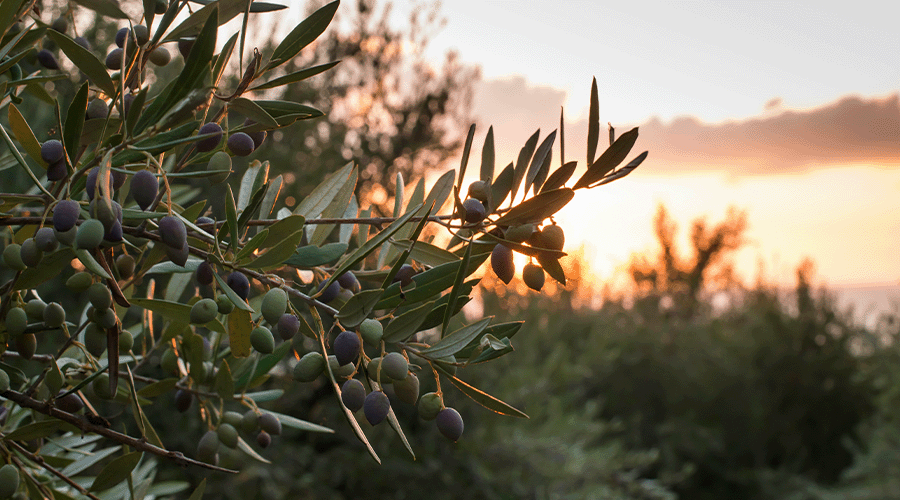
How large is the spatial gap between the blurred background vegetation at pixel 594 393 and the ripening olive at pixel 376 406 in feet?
7.41

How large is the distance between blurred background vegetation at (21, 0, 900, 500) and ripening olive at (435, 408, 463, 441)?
2228 millimetres

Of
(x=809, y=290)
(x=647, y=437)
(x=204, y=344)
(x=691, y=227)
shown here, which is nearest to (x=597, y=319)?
(x=647, y=437)

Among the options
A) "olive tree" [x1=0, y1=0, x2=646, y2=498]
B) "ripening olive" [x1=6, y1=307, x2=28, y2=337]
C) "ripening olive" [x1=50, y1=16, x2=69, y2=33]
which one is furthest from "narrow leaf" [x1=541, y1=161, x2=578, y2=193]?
"ripening olive" [x1=50, y1=16, x2=69, y2=33]

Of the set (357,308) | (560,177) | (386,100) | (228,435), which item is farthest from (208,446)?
(386,100)

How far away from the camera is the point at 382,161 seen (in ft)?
18.1

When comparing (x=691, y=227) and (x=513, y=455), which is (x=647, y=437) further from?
(x=691, y=227)

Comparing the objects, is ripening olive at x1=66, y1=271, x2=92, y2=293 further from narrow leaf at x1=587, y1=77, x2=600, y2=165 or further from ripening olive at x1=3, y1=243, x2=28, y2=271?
narrow leaf at x1=587, y1=77, x2=600, y2=165

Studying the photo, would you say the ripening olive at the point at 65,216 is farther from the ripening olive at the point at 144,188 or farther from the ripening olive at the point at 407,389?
the ripening olive at the point at 407,389

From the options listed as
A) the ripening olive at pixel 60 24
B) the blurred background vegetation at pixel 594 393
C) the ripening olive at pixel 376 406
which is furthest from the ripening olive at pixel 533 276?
the blurred background vegetation at pixel 594 393

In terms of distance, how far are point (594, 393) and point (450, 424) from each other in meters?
7.61

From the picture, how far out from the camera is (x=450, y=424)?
0.36 metres

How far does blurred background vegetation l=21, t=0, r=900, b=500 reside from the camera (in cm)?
290

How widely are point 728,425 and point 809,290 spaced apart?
1884 millimetres

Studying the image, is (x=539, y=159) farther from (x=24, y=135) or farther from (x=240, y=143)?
(x=24, y=135)
